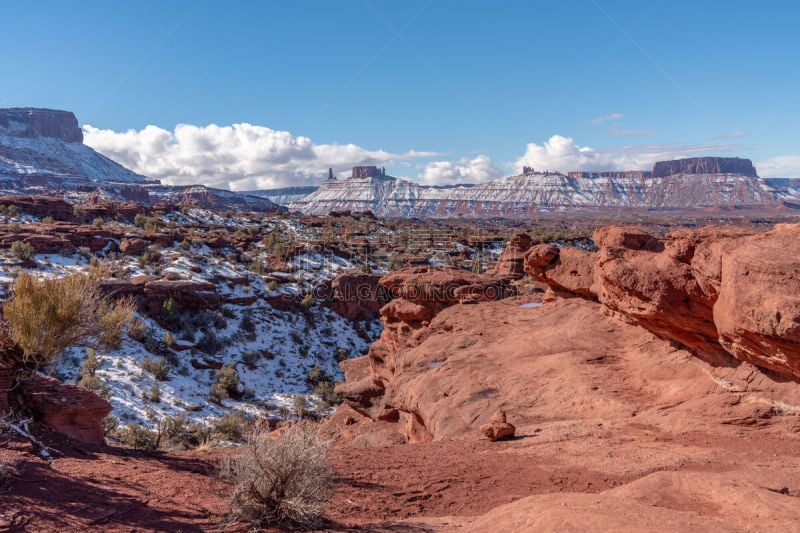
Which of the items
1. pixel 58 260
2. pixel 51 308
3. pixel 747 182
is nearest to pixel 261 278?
pixel 58 260

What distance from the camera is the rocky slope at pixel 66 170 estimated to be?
104 m

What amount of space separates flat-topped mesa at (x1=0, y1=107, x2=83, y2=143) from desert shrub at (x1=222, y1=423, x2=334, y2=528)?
161 meters

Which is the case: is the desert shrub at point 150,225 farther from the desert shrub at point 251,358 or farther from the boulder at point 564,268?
the boulder at point 564,268

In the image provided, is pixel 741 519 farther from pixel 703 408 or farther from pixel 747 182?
pixel 747 182

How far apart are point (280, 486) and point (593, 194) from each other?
183 meters

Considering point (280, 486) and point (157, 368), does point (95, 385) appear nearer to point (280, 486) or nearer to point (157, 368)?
point (157, 368)

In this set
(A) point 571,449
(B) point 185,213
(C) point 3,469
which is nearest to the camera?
(C) point 3,469

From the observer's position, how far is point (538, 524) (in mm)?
5102

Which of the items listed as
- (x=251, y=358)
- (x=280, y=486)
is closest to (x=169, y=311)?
(x=251, y=358)

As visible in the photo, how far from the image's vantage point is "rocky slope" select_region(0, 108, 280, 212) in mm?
104188

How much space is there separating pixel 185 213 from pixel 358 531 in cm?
6526

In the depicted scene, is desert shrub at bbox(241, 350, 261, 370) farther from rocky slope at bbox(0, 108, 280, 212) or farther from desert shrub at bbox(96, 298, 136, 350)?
rocky slope at bbox(0, 108, 280, 212)

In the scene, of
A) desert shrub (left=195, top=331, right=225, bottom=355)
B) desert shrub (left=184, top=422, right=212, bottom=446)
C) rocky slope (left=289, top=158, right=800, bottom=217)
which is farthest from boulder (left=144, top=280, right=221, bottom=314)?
rocky slope (left=289, top=158, right=800, bottom=217)

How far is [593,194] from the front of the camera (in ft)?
578
